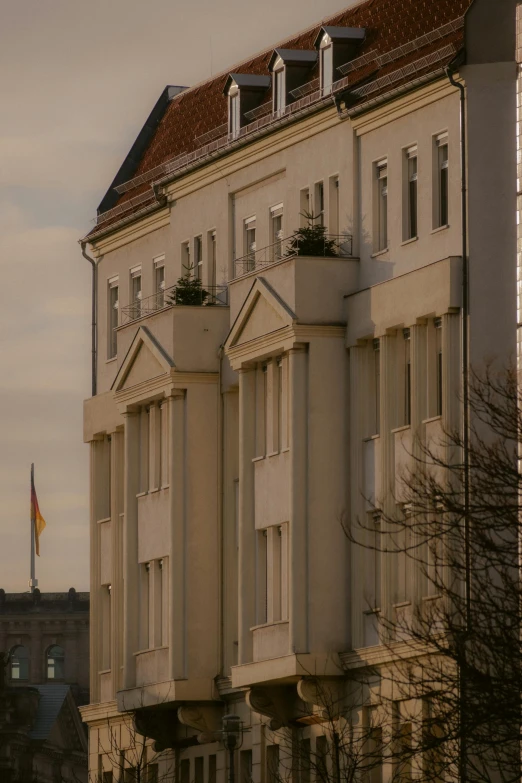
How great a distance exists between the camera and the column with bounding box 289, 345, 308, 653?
65.5m

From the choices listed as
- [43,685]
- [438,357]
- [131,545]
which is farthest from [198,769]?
[43,685]

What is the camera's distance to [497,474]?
49.8 m

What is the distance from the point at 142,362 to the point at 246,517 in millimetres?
7563

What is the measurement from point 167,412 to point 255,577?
22.4 ft

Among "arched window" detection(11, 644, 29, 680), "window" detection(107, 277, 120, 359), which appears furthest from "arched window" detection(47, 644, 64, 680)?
"window" detection(107, 277, 120, 359)

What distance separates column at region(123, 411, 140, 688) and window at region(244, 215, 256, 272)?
595 centimetres

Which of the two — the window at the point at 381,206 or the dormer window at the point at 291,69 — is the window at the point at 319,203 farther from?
the window at the point at 381,206

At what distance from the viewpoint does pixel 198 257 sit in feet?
249

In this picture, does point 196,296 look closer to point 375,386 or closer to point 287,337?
point 287,337

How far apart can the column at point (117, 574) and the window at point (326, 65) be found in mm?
14352

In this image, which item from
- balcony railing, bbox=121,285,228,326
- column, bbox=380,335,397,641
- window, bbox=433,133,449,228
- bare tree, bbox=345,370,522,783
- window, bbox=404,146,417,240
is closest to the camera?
bare tree, bbox=345,370,522,783

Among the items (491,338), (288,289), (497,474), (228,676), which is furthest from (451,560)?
(228,676)

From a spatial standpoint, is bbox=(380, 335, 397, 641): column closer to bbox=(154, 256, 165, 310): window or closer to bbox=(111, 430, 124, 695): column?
bbox=(154, 256, 165, 310): window

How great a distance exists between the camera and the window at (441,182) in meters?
62.8
